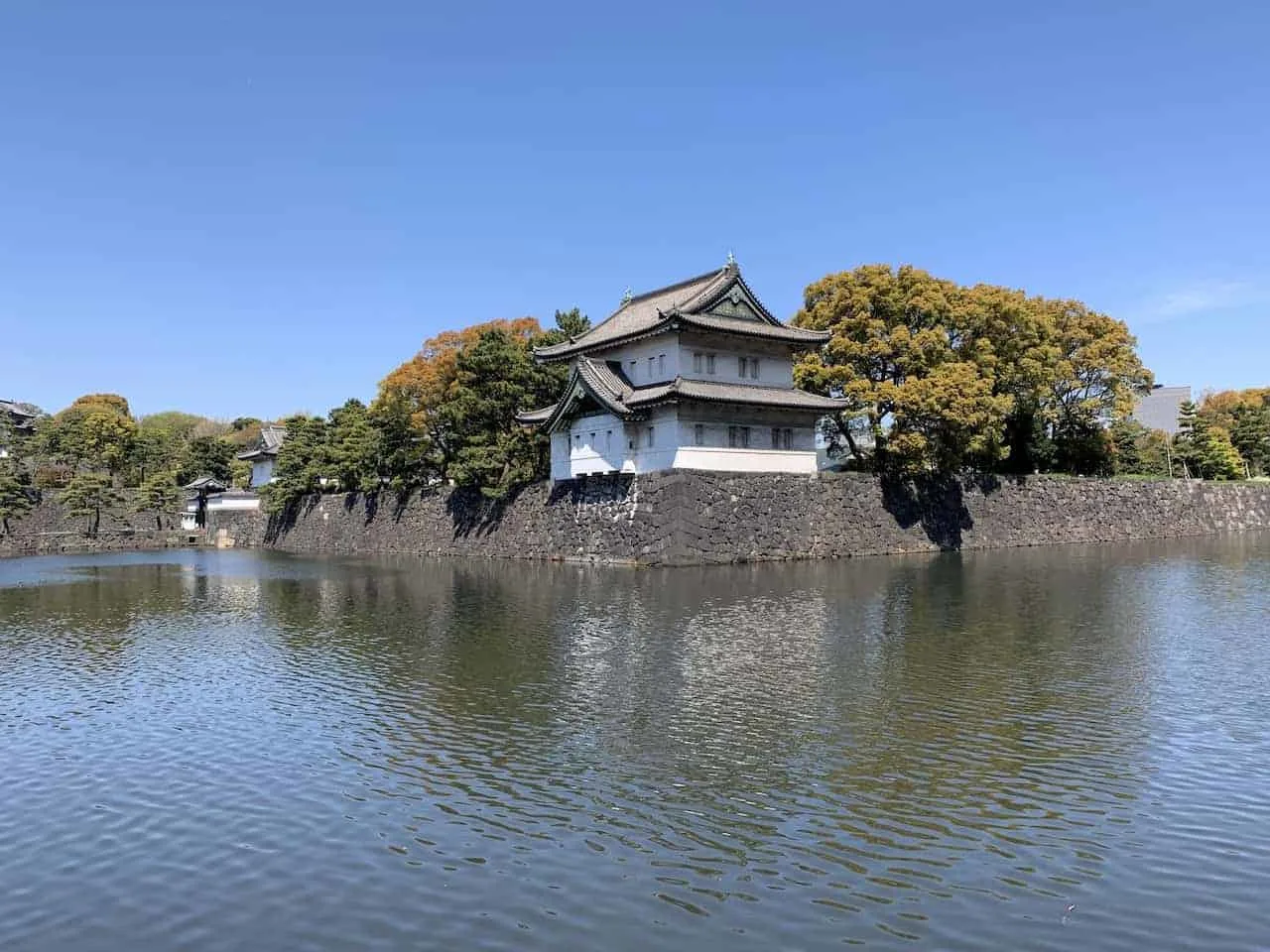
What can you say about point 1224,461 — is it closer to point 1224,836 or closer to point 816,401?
point 816,401

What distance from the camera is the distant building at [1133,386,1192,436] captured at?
84.2 m

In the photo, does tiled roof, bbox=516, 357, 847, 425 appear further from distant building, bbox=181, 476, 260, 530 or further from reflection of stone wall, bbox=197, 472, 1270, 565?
distant building, bbox=181, 476, 260, 530

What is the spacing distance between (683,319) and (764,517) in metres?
8.31

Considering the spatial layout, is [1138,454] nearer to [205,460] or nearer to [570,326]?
[570,326]

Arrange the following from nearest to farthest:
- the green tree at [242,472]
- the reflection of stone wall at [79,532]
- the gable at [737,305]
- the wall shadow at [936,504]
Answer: the gable at [737,305] → the wall shadow at [936,504] → the reflection of stone wall at [79,532] → the green tree at [242,472]

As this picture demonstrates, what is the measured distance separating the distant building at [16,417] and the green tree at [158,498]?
10272mm

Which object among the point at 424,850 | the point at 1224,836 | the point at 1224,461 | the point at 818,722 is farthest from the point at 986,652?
the point at 1224,461

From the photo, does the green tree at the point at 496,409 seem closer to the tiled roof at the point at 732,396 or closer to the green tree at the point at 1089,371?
the tiled roof at the point at 732,396

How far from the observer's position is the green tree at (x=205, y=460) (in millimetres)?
77938

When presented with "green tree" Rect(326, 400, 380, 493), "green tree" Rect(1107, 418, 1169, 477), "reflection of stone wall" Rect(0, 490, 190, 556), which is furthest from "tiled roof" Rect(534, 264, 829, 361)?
"reflection of stone wall" Rect(0, 490, 190, 556)

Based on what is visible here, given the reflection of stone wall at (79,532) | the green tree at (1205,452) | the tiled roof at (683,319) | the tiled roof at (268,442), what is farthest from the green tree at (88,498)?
the green tree at (1205,452)

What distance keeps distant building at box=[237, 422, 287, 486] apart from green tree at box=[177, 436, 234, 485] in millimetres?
4920

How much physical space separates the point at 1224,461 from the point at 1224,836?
225 ft

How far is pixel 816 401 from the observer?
125 feet
